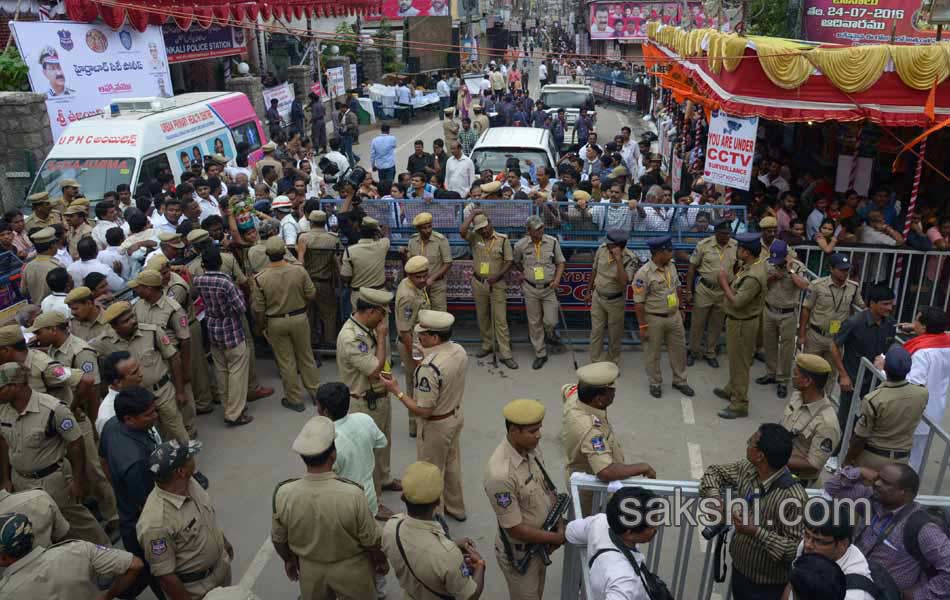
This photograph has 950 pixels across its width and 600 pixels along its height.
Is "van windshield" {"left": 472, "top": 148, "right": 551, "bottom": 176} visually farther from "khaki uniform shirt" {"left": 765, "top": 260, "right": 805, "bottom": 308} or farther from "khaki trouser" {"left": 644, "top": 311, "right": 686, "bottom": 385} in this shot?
"khaki uniform shirt" {"left": 765, "top": 260, "right": 805, "bottom": 308}

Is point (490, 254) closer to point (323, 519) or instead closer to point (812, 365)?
point (812, 365)

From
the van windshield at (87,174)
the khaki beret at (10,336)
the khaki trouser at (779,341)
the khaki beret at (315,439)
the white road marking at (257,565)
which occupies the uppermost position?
the van windshield at (87,174)

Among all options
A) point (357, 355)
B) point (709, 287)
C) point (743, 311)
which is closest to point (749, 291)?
point (743, 311)

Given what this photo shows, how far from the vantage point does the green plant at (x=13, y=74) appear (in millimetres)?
12320

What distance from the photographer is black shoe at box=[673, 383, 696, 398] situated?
7.38 metres

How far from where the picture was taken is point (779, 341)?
737 cm

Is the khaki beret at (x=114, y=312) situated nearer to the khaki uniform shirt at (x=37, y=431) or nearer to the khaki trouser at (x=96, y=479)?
the khaki trouser at (x=96, y=479)

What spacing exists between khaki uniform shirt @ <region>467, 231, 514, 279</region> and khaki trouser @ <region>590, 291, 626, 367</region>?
3.44ft

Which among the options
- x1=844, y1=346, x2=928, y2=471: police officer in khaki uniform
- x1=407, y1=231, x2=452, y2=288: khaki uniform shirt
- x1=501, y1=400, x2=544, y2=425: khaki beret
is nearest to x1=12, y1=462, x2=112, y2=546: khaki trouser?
Result: x1=501, y1=400, x2=544, y2=425: khaki beret

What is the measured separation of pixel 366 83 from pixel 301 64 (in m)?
4.21

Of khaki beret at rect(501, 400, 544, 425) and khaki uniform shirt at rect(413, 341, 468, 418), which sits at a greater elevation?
khaki beret at rect(501, 400, 544, 425)

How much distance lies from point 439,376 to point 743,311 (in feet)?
11.5
